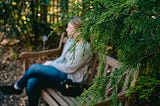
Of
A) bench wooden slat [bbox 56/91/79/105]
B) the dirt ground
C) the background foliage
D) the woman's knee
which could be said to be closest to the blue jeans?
the woman's knee

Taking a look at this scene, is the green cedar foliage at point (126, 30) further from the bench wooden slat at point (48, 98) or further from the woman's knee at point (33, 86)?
the woman's knee at point (33, 86)

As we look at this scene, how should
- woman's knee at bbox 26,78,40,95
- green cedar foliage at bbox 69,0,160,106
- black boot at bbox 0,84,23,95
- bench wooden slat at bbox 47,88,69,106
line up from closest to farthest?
green cedar foliage at bbox 69,0,160,106 < bench wooden slat at bbox 47,88,69,106 < woman's knee at bbox 26,78,40,95 < black boot at bbox 0,84,23,95

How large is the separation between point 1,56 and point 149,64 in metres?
3.84

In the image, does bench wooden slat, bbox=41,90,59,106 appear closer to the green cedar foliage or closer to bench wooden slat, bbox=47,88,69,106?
bench wooden slat, bbox=47,88,69,106

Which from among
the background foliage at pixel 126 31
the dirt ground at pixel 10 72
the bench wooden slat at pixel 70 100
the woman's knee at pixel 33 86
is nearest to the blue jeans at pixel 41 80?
the woman's knee at pixel 33 86

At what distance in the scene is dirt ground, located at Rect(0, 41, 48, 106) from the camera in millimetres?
4672

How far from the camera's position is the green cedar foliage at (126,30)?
2.25 metres

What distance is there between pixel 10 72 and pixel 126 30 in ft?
11.4

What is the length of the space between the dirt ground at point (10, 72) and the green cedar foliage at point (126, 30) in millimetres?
2320

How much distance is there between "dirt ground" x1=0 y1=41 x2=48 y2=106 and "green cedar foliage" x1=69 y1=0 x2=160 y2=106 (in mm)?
2320

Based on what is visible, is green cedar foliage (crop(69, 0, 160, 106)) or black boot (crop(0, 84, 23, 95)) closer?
green cedar foliage (crop(69, 0, 160, 106))

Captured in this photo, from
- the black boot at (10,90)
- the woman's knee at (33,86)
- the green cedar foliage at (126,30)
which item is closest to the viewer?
the green cedar foliage at (126,30)

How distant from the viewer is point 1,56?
5910 mm

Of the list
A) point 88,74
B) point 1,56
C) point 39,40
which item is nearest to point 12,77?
point 1,56
